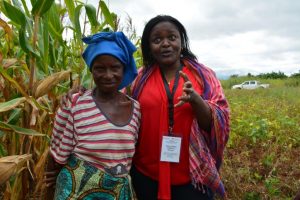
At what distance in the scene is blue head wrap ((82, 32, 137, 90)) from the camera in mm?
1419

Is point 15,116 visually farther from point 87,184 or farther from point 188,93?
point 188,93

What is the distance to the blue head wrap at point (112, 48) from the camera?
1.42 m

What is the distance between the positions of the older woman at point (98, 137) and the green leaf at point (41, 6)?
0.68ft

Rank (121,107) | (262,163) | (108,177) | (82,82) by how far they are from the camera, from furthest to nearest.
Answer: (262,163) < (82,82) < (121,107) < (108,177)

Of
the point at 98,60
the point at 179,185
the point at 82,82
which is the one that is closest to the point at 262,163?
the point at 179,185

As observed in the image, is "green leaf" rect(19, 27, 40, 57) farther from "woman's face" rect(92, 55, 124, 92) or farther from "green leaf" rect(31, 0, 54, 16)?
"woman's face" rect(92, 55, 124, 92)

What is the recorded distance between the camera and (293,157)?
3541 millimetres

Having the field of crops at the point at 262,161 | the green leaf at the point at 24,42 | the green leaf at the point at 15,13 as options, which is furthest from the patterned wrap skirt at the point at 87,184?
the field of crops at the point at 262,161

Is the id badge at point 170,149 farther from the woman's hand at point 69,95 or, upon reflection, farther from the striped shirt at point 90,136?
the woman's hand at point 69,95

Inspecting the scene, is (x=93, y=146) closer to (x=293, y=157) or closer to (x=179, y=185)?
(x=179, y=185)

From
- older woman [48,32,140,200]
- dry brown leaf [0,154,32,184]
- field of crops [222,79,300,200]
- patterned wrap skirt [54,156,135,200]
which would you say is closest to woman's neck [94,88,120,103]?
older woman [48,32,140,200]

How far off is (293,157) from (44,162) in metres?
2.59

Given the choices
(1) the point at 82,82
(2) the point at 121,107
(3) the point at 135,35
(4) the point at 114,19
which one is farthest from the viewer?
(3) the point at 135,35

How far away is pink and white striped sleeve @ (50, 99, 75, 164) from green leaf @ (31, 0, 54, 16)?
38 centimetres
